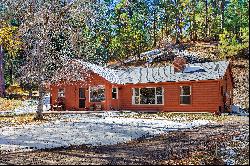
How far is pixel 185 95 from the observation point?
28.9 m

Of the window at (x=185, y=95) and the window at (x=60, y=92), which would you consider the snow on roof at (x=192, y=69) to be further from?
the window at (x=60, y=92)

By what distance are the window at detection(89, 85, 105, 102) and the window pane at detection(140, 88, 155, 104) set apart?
3358mm

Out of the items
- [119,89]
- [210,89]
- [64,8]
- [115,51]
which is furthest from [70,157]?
[115,51]

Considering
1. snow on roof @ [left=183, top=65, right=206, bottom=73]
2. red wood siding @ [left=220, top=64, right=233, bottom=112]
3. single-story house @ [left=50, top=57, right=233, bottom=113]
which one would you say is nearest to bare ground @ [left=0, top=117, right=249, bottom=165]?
single-story house @ [left=50, top=57, right=233, bottom=113]

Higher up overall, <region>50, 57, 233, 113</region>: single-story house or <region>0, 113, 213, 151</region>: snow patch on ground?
<region>50, 57, 233, 113</region>: single-story house

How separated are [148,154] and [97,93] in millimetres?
21960

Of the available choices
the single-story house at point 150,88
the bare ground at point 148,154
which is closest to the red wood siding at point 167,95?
the single-story house at point 150,88

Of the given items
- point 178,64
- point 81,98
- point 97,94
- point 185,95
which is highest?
point 178,64

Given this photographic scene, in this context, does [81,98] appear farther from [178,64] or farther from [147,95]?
[178,64]

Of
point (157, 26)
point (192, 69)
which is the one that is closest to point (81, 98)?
point (192, 69)

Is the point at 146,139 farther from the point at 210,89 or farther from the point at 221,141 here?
the point at 210,89

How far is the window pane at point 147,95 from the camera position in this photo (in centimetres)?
3056

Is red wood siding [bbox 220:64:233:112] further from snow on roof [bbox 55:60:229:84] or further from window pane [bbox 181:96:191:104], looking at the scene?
window pane [bbox 181:96:191:104]

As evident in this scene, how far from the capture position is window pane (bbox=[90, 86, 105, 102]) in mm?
31433
